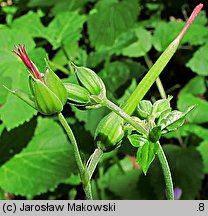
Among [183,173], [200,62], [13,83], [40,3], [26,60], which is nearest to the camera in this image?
[26,60]

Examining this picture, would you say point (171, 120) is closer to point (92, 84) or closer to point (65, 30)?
point (92, 84)

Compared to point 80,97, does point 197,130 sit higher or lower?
lower

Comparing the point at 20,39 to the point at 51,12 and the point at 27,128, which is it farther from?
the point at 51,12

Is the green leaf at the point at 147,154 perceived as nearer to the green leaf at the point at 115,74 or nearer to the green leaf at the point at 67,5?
Result: the green leaf at the point at 115,74

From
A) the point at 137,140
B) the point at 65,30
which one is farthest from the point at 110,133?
the point at 65,30

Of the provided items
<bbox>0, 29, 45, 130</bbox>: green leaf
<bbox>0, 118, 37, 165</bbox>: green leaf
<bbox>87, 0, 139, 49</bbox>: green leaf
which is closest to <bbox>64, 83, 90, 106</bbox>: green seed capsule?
<bbox>0, 29, 45, 130</bbox>: green leaf

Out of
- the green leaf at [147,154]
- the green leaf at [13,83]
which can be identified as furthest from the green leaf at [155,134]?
the green leaf at [13,83]
